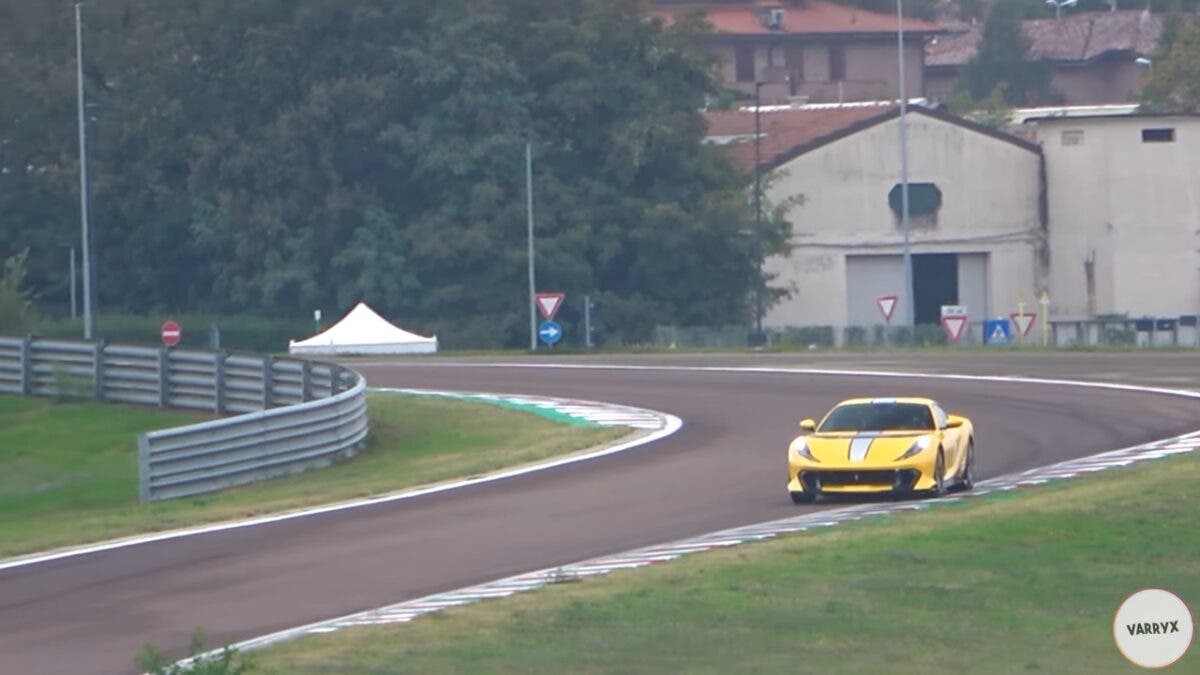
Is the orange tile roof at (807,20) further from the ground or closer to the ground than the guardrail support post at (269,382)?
further from the ground

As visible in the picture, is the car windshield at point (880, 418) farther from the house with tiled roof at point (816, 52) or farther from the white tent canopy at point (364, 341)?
the house with tiled roof at point (816, 52)

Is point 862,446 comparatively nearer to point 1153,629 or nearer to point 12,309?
point 1153,629

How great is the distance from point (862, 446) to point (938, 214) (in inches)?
2250

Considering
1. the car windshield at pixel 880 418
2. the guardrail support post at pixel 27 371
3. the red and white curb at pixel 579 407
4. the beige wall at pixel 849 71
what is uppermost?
the beige wall at pixel 849 71

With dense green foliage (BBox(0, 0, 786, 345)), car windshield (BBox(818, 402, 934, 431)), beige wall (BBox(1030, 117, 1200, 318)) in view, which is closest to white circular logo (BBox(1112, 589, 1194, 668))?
car windshield (BBox(818, 402, 934, 431))

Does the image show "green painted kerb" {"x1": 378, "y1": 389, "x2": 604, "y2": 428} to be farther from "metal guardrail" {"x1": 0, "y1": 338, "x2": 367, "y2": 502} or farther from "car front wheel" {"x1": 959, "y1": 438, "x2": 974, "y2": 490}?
"car front wheel" {"x1": 959, "y1": 438, "x2": 974, "y2": 490}

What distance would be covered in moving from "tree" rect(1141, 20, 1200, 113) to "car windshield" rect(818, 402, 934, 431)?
77439 mm

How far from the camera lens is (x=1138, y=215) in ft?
251

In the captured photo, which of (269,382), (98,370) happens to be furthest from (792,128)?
(269,382)

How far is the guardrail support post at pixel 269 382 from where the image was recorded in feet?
114

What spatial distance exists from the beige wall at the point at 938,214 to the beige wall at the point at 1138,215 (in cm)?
213

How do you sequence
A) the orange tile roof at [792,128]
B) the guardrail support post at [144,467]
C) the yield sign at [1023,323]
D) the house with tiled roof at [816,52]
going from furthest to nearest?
the house with tiled roof at [816,52]
the orange tile roof at [792,128]
the yield sign at [1023,323]
the guardrail support post at [144,467]

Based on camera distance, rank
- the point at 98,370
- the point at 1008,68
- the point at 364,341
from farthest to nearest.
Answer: the point at 1008,68
the point at 364,341
the point at 98,370

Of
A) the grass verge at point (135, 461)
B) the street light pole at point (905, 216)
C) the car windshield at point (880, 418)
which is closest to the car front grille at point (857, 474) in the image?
the car windshield at point (880, 418)
